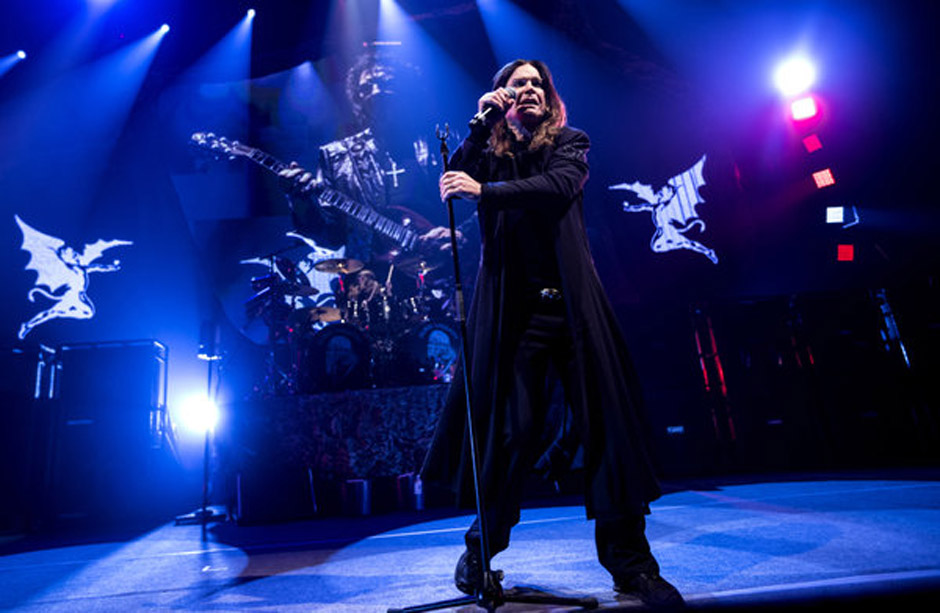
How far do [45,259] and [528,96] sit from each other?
7.68 m

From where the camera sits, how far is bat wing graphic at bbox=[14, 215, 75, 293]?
676 centimetres

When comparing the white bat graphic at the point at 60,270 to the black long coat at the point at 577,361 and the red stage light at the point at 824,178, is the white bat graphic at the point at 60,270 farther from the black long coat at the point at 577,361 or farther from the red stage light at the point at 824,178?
the red stage light at the point at 824,178

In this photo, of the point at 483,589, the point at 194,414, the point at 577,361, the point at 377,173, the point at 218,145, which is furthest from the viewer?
the point at 377,173

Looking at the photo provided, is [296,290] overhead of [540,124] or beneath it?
overhead

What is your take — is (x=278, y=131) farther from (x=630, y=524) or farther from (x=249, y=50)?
(x=630, y=524)

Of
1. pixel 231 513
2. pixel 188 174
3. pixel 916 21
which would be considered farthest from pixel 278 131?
pixel 916 21

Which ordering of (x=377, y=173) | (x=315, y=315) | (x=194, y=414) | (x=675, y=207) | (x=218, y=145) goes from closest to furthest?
(x=315, y=315) → (x=194, y=414) → (x=218, y=145) → (x=377, y=173) → (x=675, y=207)

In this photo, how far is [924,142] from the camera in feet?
20.4

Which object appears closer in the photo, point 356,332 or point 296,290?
point 356,332

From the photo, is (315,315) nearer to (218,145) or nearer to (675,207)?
(218,145)

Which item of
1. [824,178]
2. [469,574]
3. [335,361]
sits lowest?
[469,574]

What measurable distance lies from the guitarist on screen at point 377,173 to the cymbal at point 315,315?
1.16 m

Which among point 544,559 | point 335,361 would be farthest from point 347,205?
point 544,559

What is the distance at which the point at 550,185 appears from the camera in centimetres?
165
